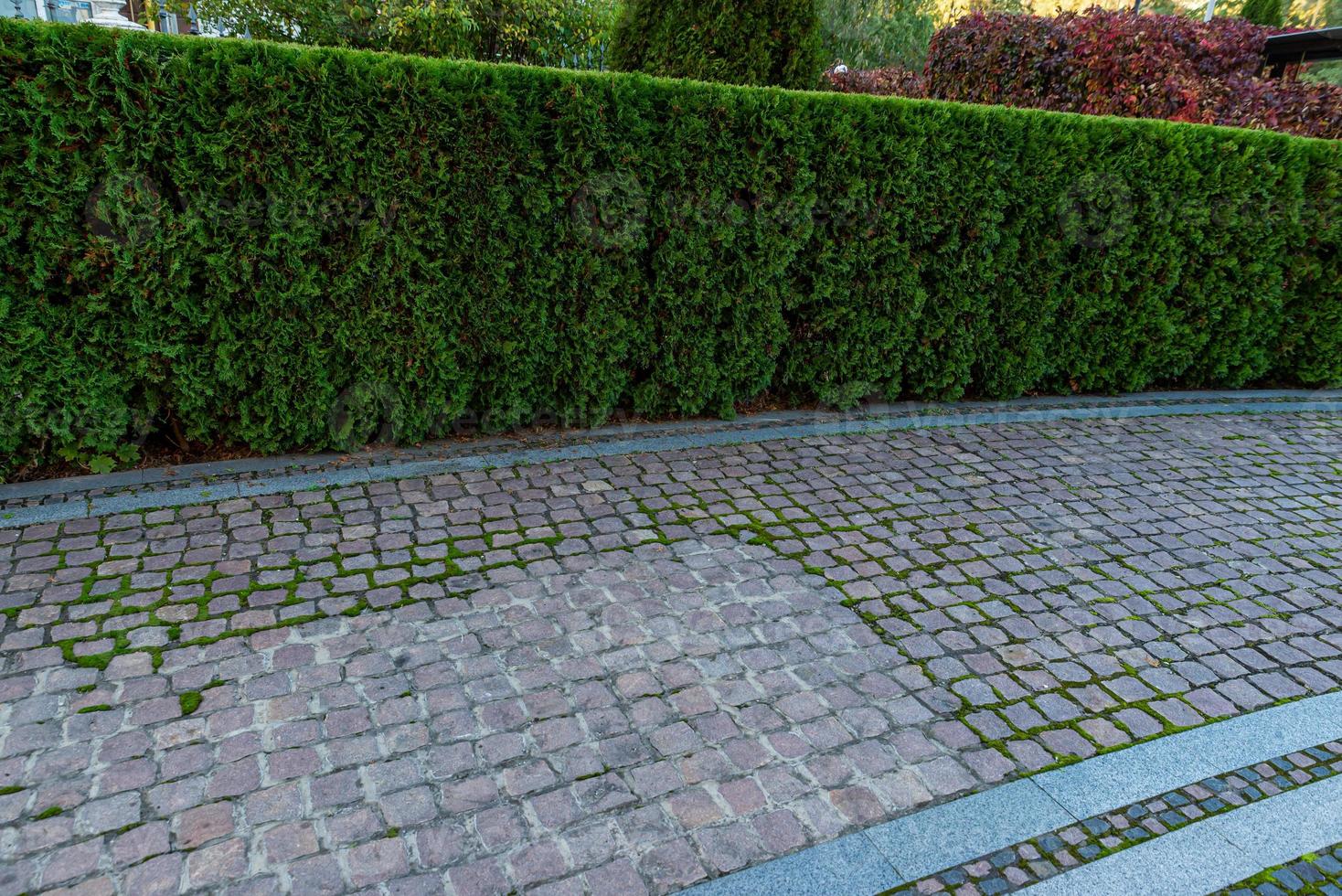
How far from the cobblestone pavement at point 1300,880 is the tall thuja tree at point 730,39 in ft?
21.9

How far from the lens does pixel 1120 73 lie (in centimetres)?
979

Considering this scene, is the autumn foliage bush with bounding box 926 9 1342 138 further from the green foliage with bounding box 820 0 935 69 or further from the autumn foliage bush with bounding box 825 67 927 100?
the green foliage with bounding box 820 0 935 69

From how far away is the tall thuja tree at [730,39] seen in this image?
7.42 m

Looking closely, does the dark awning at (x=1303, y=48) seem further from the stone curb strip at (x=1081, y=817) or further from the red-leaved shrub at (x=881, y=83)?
the stone curb strip at (x=1081, y=817)

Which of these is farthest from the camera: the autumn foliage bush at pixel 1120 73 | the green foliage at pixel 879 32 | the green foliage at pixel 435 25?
the green foliage at pixel 879 32

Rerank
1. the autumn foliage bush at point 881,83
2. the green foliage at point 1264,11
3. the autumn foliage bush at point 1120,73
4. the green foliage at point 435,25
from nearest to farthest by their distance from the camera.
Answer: the green foliage at point 435,25 → the autumn foliage bush at point 1120,73 → the autumn foliage bush at point 881,83 → the green foliage at point 1264,11

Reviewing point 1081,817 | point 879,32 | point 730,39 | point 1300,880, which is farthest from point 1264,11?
point 1081,817

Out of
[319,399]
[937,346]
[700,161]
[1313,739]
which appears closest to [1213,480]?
[937,346]

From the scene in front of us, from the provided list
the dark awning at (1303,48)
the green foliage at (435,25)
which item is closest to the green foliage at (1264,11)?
the dark awning at (1303,48)

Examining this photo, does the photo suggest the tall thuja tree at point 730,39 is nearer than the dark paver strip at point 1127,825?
No

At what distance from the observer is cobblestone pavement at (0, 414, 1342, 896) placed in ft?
8.57

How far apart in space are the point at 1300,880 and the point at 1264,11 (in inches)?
861

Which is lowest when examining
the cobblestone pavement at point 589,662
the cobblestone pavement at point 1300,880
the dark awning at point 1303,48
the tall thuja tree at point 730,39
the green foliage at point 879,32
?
the cobblestone pavement at point 1300,880

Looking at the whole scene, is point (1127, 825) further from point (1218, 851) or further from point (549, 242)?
point (549, 242)
